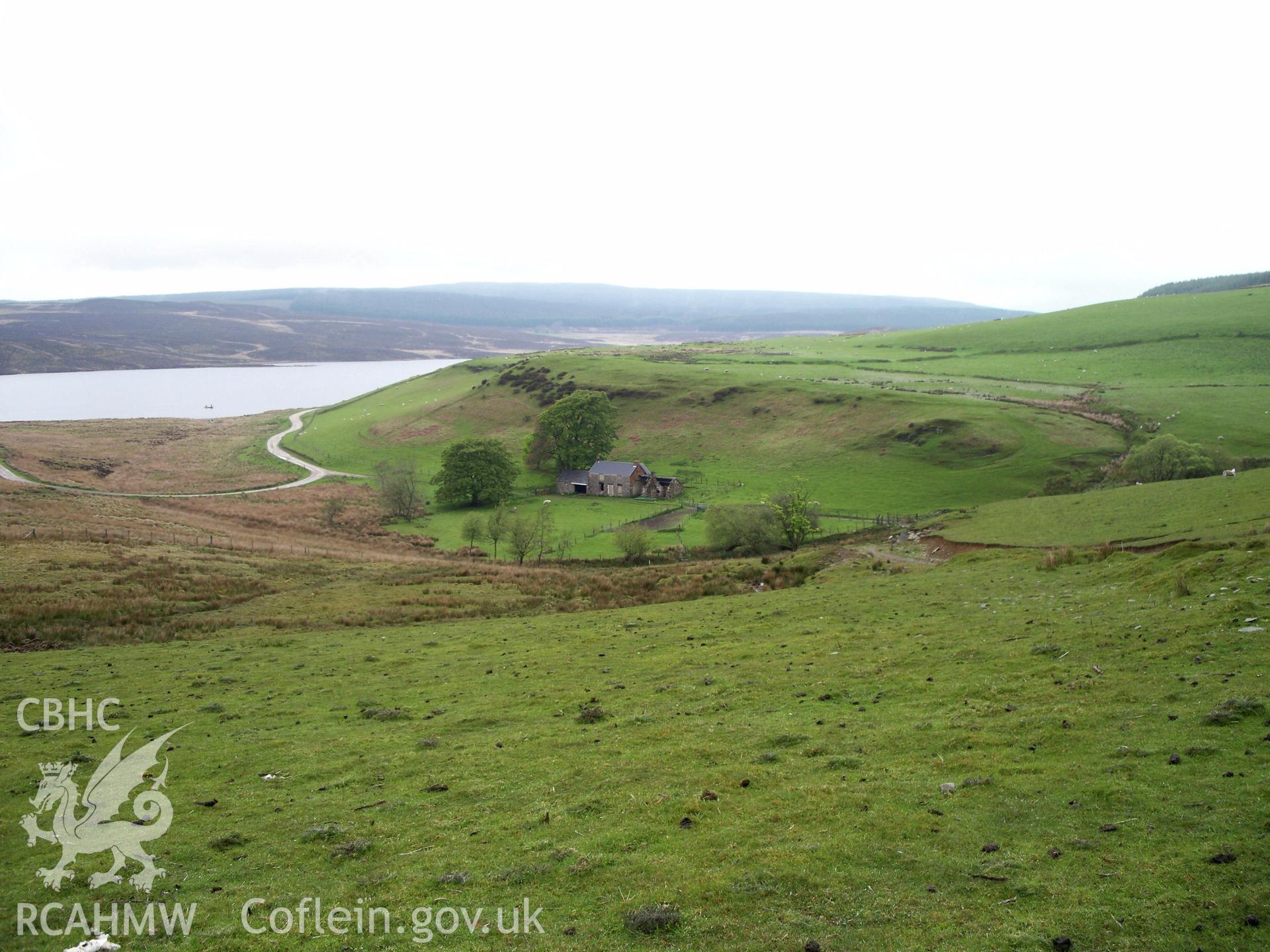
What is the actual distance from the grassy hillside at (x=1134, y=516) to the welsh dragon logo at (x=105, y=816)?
123 feet

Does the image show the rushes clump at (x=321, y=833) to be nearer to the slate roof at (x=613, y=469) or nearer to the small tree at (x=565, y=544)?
the small tree at (x=565, y=544)

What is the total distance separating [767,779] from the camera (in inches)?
534

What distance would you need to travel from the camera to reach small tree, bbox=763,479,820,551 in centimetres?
5800

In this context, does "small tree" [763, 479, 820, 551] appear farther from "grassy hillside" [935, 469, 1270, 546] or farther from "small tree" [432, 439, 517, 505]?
"small tree" [432, 439, 517, 505]

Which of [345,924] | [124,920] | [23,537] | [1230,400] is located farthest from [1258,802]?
[1230,400]

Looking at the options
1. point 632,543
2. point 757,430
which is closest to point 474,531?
point 632,543

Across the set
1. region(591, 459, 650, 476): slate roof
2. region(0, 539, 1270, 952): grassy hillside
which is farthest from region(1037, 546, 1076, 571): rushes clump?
region(591, 459, 650, 476): slate roof

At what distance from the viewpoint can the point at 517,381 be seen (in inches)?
5891

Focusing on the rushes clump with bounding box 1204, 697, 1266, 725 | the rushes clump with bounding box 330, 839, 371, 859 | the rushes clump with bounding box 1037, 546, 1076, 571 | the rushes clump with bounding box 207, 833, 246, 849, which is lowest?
the rushes clump with bounding box 207, 833, 246, 849

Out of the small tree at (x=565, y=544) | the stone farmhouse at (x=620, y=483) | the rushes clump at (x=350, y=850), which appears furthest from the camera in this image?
the stone farmhouse at (x=620, y=483)

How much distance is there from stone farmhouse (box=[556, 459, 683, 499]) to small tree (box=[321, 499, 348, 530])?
94.5 feet

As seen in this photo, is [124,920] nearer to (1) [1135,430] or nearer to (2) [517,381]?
(1) [1135,430]

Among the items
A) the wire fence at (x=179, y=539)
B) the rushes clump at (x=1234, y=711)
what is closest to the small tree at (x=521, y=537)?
the wire fence at (x=179, y=539)

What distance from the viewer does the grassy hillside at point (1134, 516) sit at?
3462cm
